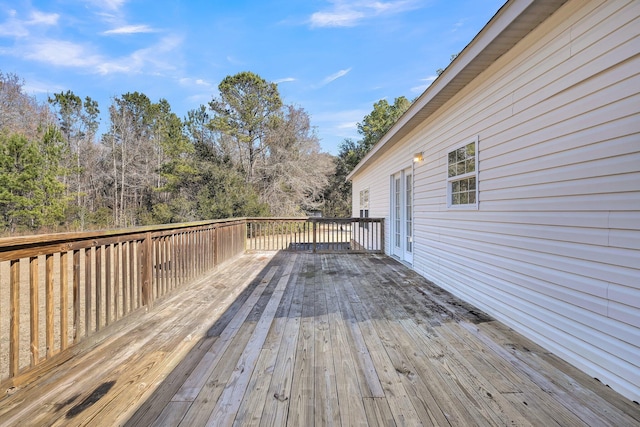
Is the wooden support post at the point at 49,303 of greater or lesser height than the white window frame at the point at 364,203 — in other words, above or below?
below

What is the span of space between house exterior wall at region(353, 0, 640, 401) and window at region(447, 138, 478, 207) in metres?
0.15

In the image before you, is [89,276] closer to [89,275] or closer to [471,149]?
[89,275]

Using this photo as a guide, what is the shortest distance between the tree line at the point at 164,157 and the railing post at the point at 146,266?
31.1ft

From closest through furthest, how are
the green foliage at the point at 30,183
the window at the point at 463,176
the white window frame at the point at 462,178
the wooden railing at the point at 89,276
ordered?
1. the wooden railing at the point at 89,276
2. the white window frame at the point at 462,178
3. the window at the point at 463,176
4. the green foliage at the point at 30,183

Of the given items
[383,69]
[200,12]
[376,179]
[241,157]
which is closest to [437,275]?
[376,179]

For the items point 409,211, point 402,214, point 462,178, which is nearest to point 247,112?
point 402,214

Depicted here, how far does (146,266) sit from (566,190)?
12.1ft

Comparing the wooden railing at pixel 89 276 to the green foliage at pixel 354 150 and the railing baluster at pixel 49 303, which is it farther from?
the green foliage at pixel 354 150

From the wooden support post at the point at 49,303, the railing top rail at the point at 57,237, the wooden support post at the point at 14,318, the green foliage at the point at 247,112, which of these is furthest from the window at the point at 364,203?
the wooden support post at the point at 14,318

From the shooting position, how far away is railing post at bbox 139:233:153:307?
2.96 metres

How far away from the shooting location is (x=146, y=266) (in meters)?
3.00

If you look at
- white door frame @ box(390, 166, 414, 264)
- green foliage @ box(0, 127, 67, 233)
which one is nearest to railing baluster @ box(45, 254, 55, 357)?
white door frame @ box(390, 166, 414, 264)

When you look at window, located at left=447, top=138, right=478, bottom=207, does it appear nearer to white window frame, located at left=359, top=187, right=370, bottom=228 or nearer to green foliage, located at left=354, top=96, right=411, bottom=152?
white window frame, located at left=359, top=187, right=370, bottom=228

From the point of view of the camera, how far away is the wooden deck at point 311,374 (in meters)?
1.51
